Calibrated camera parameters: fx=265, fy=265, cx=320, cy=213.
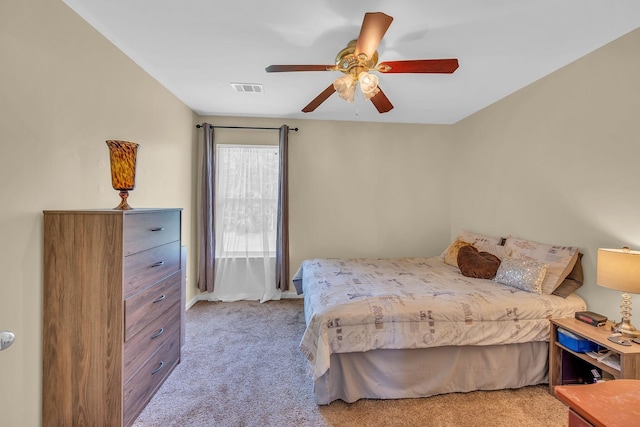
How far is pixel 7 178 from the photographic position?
1317 millimetres

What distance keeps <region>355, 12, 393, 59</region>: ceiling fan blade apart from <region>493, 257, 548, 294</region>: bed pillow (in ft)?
7.23

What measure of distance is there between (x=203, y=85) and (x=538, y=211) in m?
3.67

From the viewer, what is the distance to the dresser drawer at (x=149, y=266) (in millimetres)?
1567

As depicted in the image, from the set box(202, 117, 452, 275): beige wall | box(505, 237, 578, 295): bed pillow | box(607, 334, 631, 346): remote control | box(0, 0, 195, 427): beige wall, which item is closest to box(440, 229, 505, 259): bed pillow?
box(505, 237, 578, 295): bed pillow

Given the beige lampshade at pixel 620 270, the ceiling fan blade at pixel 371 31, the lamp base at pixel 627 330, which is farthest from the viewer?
the lamp base at pixel 627 330

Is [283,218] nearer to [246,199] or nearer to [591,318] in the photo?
[246,199]

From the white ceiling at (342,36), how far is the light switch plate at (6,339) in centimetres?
194

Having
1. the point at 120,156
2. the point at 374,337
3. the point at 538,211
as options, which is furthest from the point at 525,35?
the point at 120,156

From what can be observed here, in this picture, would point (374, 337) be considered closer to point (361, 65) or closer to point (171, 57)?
point (361, 65)

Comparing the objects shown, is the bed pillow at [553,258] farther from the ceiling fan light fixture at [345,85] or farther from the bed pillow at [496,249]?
the ceiling fan light fixture at [345,85]

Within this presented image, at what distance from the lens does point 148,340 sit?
1.80 meters

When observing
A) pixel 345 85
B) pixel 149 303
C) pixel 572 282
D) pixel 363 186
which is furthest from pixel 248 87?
pixel 572 282

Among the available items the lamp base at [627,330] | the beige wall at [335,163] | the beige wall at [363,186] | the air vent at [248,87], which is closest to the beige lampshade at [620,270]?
the lamp base at [627,330]

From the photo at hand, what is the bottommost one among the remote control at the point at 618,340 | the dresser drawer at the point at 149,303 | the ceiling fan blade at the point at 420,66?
the remote control at the point at 618,340
